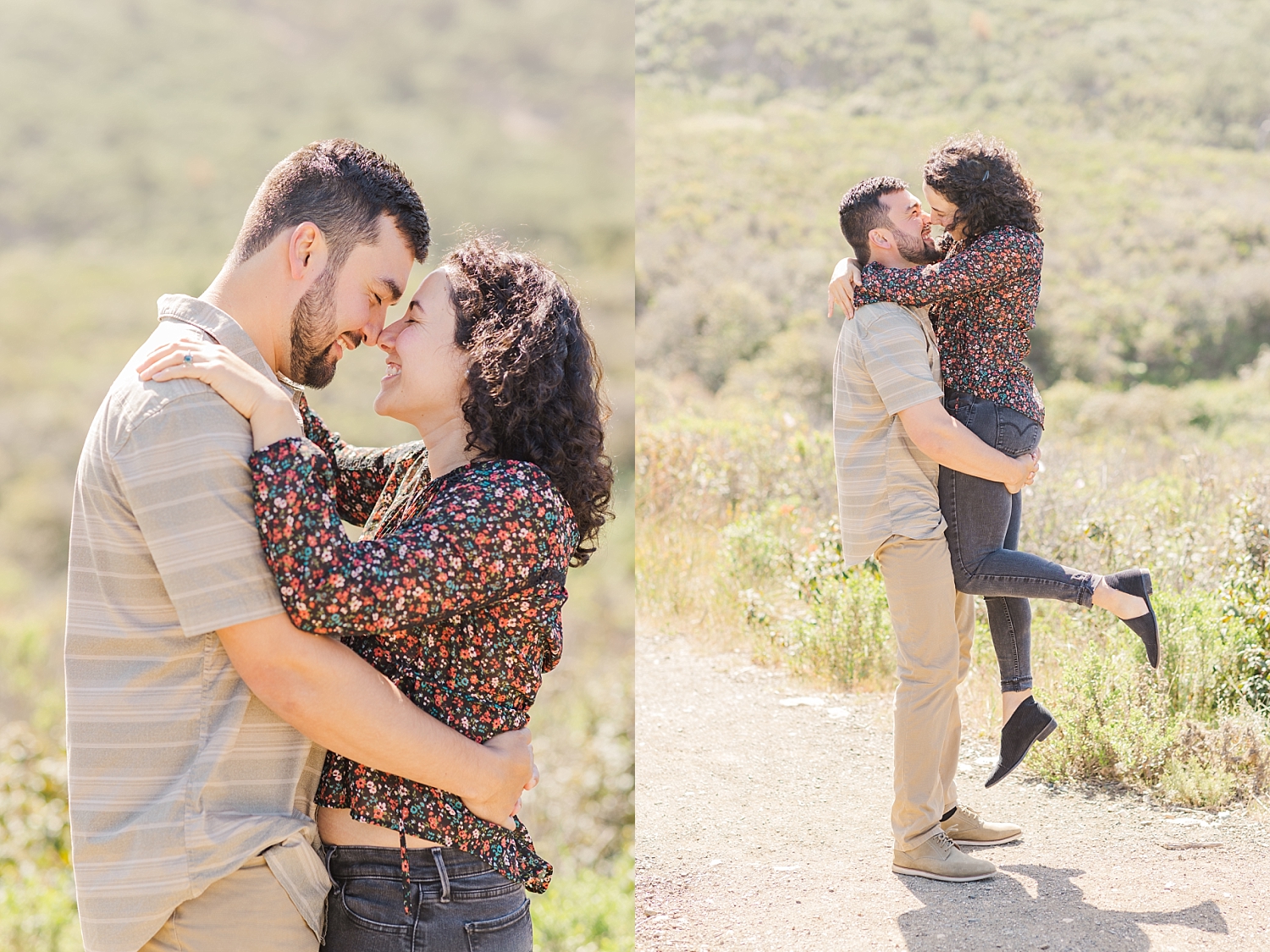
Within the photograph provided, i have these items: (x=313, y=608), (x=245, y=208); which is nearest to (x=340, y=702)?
(x=313, y=608)

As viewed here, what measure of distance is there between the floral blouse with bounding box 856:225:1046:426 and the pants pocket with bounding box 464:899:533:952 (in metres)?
1.83

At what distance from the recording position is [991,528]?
2980 millimetres

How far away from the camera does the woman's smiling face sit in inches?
70.9

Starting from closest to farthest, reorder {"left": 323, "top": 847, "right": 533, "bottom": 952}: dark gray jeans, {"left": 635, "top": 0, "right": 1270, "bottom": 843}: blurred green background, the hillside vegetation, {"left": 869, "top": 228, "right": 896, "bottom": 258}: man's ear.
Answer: {"left": 323, "top": 847, "right": 533, "bottom": 952}: dark gray jeans < {"left": 869, "top": 228, "right": 896, "bottom": 258}: man's ear < {"left": 635, "top": 0, "right": 1270, "bottom": 843}: blurred green background < the hillside vegetation

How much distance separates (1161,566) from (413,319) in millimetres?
4176

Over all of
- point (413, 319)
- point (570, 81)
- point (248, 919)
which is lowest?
point (248, 919)

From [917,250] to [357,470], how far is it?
167cm

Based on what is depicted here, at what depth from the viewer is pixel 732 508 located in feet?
23.3

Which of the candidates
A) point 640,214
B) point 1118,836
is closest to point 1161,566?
point 1118,836

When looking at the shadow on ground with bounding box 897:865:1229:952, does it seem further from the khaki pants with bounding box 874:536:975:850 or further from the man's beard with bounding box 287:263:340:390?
the man's beard with bounding box 287:263:340:390

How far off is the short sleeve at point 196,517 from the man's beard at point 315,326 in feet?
1.08

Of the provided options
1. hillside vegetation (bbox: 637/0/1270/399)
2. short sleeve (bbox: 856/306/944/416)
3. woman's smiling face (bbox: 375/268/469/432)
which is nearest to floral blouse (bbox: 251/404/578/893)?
woman's smiling face (bbox: 375/268/469/432)

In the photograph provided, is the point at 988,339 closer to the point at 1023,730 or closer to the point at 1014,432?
the point at 1014,432

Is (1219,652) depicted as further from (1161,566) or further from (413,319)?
(413,319)
